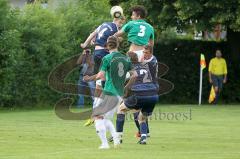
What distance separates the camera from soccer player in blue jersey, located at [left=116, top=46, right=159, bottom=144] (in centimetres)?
1436

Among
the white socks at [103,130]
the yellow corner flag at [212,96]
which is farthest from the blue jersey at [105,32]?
the yellow corner flag at [212,96]

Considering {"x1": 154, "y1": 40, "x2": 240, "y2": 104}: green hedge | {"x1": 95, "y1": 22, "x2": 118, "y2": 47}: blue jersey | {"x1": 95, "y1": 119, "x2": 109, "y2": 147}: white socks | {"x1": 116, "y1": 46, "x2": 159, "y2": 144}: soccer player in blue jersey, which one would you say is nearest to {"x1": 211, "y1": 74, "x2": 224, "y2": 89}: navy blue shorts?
{"x1": 154, "y1": 40, "x2": 240, "y2": 104}: green hedge

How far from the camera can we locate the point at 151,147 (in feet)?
46.0

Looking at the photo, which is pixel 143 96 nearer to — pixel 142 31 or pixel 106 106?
pixel 106 106

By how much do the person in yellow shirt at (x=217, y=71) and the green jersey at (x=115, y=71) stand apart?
18.8 metres

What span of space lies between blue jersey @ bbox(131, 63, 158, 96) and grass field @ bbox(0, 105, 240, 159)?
1.01 meters

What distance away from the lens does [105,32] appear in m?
17.1

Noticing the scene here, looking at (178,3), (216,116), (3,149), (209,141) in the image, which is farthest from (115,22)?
(178,3)

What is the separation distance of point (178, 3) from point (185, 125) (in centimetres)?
1143

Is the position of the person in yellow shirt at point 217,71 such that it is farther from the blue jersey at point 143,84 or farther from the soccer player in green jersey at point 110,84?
the soccer player in green jersey at point 110,84

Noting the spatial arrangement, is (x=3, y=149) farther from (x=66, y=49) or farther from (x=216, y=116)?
(x=66, y=49)

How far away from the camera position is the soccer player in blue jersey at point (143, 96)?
47.1ft

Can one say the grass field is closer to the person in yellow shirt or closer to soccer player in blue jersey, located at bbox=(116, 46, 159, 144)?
soccer player in blue jersey, located at bbox=(116, 46, 159, 144)

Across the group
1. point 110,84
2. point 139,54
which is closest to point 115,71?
point 110,84
